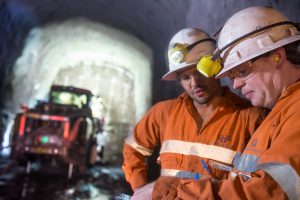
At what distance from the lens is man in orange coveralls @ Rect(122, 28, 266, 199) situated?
2383 millimetres

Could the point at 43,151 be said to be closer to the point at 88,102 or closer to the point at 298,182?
the point at 88,102

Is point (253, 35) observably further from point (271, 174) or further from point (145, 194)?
point (145, 194)

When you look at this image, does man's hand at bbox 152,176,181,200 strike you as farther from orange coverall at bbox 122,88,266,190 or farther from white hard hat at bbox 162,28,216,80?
white hard hat at bbox 162,28,216,80

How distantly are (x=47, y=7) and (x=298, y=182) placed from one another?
32.1 ft

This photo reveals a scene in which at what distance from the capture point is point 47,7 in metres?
9.79

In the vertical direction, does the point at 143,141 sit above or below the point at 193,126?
below

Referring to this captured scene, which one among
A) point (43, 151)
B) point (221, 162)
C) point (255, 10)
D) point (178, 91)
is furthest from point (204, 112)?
point (43, 151)

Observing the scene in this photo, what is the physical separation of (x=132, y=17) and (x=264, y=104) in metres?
8.67

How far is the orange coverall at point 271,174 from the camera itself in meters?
1.19

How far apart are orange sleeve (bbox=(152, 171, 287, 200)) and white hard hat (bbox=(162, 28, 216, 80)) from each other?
1368 mm

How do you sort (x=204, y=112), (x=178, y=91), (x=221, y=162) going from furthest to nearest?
(x=178, y=91)
(x=204, y=112)
(x=221, y=162)

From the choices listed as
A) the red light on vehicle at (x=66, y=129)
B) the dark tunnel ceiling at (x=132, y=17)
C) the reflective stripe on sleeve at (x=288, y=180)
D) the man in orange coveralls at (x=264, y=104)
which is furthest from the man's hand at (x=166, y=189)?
the red light on vehicle at (x=66, y=129)

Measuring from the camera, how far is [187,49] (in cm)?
282

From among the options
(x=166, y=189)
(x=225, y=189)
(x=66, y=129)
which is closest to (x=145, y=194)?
(x=166, y=189)
